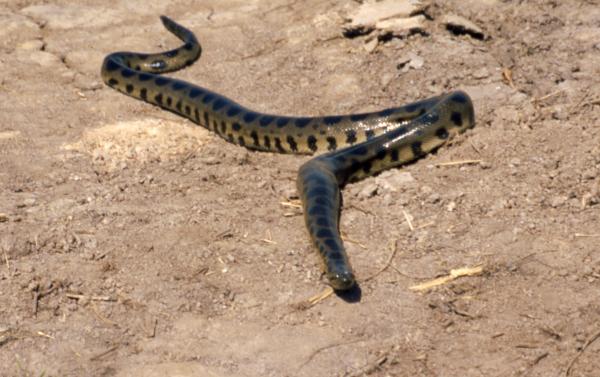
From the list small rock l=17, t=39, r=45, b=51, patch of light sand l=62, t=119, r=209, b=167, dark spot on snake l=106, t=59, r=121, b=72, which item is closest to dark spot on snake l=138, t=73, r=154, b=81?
dark spot on snake l=106, t=59, r=121, b=72

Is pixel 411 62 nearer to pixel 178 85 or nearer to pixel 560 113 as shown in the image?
pixel 560 113

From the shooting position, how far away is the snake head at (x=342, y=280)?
704cm

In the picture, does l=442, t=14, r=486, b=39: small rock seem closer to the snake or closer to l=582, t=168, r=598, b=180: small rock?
the snake

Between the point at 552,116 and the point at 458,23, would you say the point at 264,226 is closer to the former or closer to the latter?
the point at 552,116

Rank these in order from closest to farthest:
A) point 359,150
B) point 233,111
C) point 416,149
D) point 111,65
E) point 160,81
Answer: point 359,150
point 416,149
point 233,111
point 160,81
point 111,65

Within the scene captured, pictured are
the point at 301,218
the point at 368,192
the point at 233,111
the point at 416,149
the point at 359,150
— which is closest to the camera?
the point at 301,218

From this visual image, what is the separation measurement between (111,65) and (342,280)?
5167mm

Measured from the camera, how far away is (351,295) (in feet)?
23.4

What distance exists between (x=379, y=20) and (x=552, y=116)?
2.74 meters

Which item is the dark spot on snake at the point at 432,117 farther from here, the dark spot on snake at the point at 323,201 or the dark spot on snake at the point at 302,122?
the dark spot on snake at the point at 323,201

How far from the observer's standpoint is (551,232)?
7613mm

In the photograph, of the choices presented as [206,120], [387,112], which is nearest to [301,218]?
[387,112]

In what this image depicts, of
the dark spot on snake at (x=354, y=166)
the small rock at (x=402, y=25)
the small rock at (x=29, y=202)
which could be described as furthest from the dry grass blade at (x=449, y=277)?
the small rock at (x=402, y=25)

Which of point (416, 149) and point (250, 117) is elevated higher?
point (416, 149)
